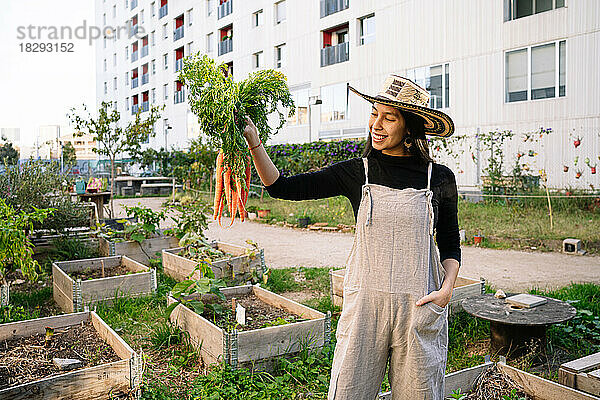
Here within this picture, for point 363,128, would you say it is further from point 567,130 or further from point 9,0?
point 9,0

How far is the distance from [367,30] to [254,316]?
1838cm

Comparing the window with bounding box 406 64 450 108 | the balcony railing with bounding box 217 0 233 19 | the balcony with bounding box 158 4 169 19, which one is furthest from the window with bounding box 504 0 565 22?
the balcony with bounding box 158 4 169 19

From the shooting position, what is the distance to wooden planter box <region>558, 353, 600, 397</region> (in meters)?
3.37

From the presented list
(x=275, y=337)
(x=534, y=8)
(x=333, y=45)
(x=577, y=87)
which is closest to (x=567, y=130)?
(x=577, y=87)

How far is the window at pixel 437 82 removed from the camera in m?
18.0

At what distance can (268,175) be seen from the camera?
2.65 metres

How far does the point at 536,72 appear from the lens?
15539mm

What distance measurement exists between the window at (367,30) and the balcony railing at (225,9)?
1095cm

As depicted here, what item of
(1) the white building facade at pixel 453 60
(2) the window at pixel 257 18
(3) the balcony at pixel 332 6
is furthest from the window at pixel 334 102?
(2) the window at pixel 257 18

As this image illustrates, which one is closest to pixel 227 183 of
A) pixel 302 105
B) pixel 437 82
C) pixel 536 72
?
pixel 536 72

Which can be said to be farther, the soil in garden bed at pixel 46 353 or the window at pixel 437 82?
the window at pixel 437 82

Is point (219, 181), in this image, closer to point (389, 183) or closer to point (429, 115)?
point (389, 183)

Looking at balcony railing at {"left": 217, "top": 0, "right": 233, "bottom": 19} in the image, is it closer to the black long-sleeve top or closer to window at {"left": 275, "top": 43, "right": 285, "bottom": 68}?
window at {"left": 275, "top": 43, "right": 285, "bottom": 68}

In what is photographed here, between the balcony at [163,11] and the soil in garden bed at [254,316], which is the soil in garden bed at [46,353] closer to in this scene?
the soil in garden bed at [254,316]
